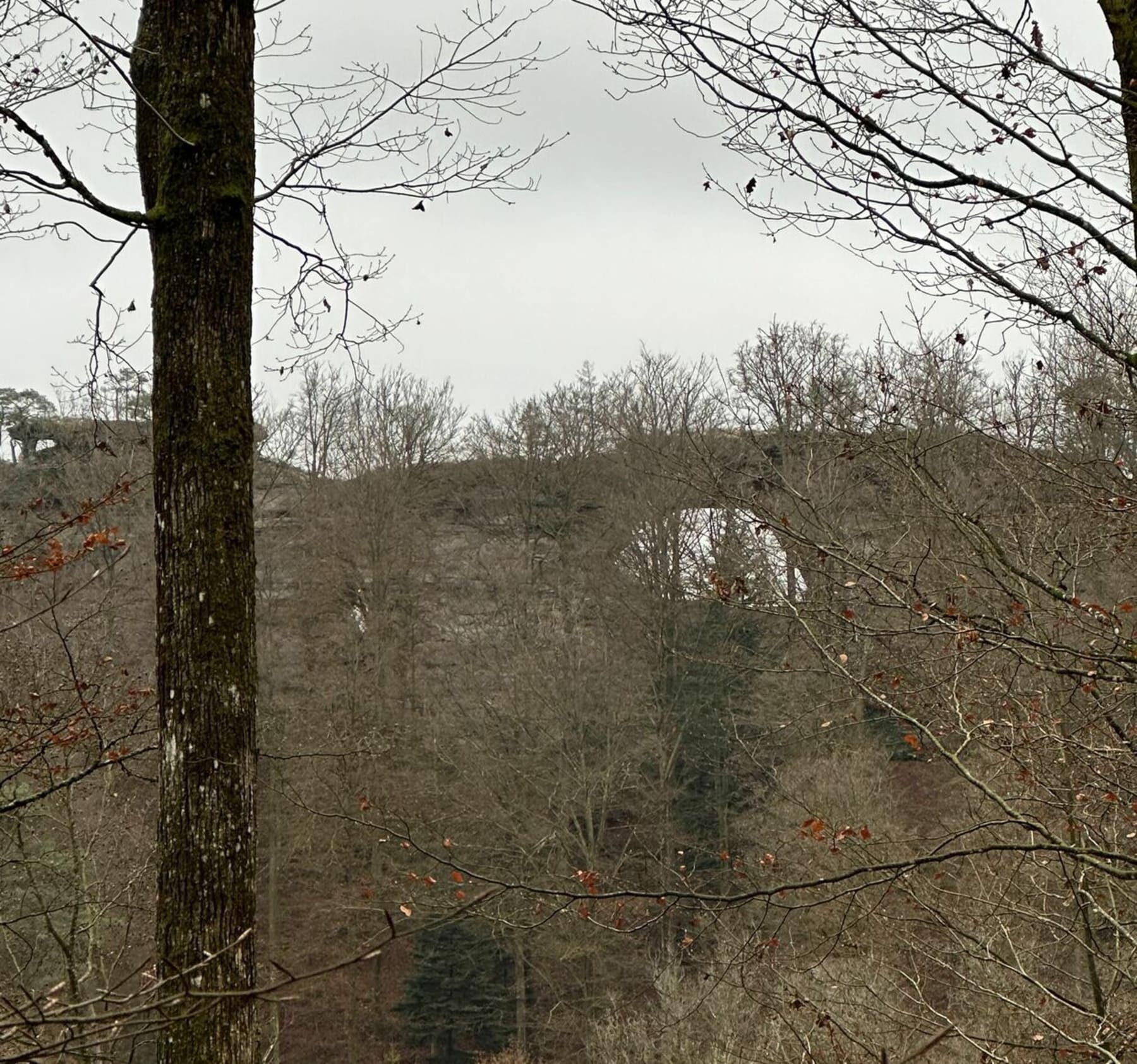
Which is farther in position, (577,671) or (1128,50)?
(577,671)

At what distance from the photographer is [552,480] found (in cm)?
2931

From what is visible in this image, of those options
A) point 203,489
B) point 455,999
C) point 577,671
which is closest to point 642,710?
point 577,671

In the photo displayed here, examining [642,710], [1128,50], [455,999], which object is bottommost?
[455,999]

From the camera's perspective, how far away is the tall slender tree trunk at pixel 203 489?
12.4 feet

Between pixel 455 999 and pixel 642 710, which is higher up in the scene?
pixel 642 710

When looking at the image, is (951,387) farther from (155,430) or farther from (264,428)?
(264,428)

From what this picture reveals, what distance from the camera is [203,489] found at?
4027mm

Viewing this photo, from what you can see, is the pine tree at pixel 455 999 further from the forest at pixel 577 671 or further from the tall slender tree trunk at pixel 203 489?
the tall slender tree trunk at pixel 203 489

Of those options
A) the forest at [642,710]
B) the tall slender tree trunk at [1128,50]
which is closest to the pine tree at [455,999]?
the forest at [642,710]

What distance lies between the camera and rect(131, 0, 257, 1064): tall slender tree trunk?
12.4 feet

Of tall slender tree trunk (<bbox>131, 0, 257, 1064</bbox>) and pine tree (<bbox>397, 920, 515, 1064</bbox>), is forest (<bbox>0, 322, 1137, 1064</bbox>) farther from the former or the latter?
tall slender tree trunk (<bbox>131, 0, 257, 1064</bbox>)

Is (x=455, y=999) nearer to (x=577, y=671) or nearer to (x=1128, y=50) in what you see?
(x=577, y=671)

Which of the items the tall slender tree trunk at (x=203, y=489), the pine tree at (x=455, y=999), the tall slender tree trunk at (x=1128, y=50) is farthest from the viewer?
the pine tree at (x=455, y=999)

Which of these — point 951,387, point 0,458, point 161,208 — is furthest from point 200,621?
point 0,458
